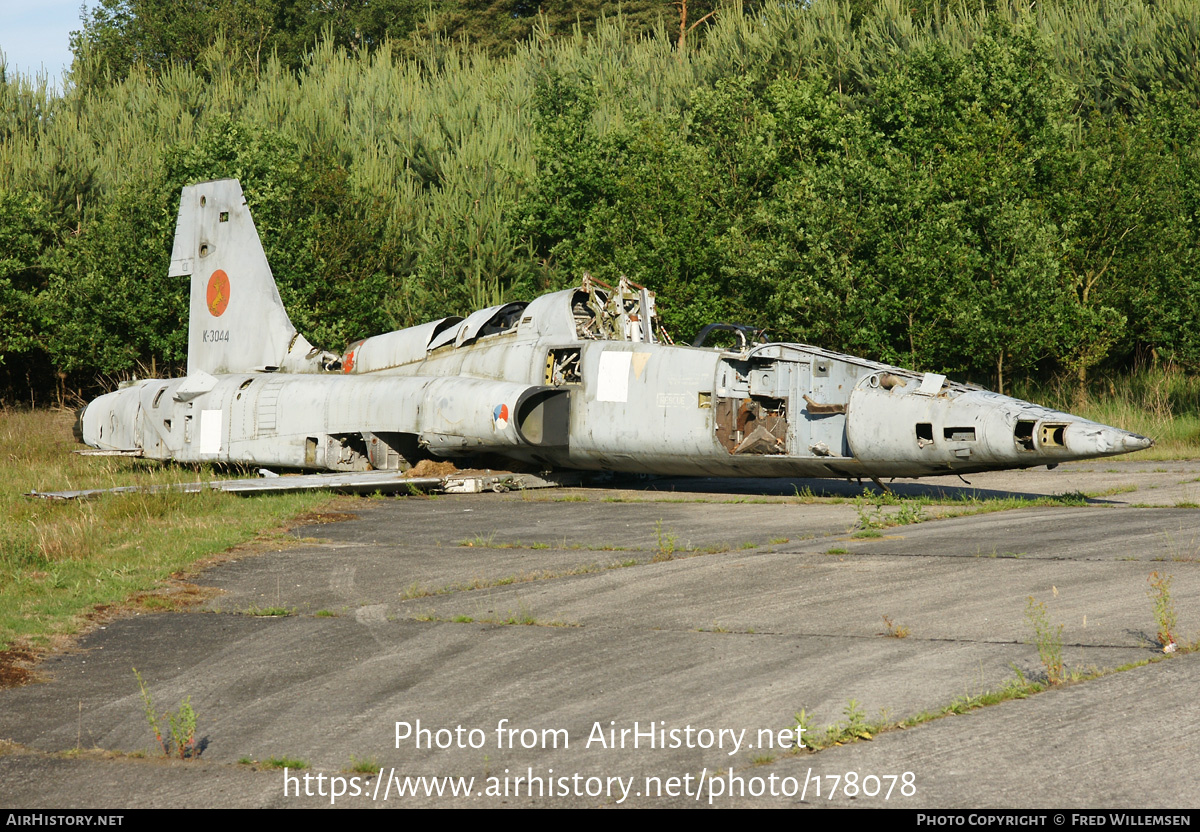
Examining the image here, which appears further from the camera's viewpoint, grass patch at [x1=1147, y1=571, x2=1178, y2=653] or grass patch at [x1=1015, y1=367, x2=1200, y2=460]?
grass patch at [x1=1015, y1=367, x2=1200, y2=460]

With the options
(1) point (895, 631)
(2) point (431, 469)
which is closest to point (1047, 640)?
(1) point (895, 631)

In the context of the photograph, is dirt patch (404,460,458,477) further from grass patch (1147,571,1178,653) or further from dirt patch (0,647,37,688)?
grass patch (1147,571,1178,653)

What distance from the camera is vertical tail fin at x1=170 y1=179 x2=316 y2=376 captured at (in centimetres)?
2142

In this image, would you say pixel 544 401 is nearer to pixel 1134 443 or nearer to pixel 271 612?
pixel 271 612

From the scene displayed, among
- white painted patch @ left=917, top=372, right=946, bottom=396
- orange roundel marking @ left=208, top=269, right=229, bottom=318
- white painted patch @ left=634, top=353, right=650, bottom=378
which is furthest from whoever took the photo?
orange roundel marking @ left=208, top=269, right=229, bottom=318

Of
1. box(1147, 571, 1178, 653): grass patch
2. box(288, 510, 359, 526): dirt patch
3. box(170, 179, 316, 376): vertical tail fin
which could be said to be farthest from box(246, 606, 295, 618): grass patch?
box(170, 179, 316, 376): vertical tail fin

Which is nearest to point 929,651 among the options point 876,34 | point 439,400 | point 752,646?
point 752,646

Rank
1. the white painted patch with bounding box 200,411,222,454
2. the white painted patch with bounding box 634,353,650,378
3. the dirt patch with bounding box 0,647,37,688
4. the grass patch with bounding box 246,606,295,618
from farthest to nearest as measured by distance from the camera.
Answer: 1. the white painted patch with bounding box 200,411,222,454
2. the white painted patch with bounding box 634,353,650,378
3. the grass patch with bounding box 246,606,295,618
4. the dirt patch with bounding box 0,647,37,688

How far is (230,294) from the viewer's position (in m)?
21.7

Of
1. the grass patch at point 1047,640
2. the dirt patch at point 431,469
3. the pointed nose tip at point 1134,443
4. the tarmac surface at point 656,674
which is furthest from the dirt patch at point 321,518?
the pointed nose tip at point 1134,443

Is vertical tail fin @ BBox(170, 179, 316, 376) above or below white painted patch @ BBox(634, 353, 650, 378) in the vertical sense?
above

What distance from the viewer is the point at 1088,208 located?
1017 inches

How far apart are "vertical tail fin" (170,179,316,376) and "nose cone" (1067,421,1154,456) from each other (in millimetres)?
14294

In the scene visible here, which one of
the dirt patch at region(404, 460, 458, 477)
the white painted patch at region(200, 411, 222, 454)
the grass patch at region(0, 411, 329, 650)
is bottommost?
the grass patch at region(0, 411, 329, 650)
